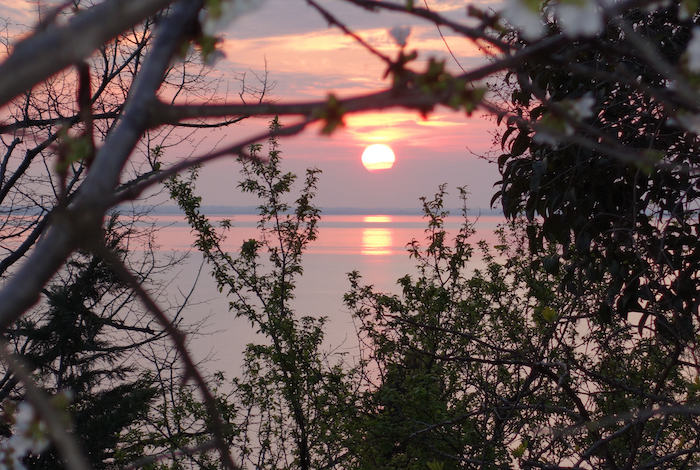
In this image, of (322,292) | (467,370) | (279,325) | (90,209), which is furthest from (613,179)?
(322,292)

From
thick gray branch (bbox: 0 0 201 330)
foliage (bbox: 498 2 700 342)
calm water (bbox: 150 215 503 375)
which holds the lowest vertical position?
thick gray branch (bbox: 0 0 201 330)

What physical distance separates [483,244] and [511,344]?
1.45 metres

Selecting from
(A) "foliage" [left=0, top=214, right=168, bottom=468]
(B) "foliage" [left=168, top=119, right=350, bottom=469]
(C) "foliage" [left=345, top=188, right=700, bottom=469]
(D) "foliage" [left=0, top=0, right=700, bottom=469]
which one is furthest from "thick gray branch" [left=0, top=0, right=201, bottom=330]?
(A) "foliage" [left=0, top=214, right=168, bottom=468]

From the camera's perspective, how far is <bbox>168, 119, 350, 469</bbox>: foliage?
7031 millimetres

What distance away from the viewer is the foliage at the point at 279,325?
703cm

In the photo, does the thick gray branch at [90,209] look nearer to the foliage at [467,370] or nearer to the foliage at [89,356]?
the foliage at [467,370]

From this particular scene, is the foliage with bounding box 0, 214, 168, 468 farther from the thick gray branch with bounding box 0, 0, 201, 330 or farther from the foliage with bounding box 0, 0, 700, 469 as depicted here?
the thick gray branch with bounding box 0, 0, 201, 330

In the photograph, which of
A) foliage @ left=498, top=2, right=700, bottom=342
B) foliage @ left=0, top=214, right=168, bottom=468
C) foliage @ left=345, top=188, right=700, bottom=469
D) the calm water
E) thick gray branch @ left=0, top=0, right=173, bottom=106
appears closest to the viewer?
thick gray branch @ left=0, top=0, right=173, bottom=106

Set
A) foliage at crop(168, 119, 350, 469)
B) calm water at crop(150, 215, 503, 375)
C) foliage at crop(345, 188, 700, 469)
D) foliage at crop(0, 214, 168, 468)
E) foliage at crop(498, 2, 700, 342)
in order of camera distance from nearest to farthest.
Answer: foliage at crop(498, 2, 700, 342), foliage at crop(345, 188, 700, 469), foliage at crop(168, 119, 350, 469), foliage at crop(0, 214, 168, 468), calm water at crop(150, 215, 503, 375)

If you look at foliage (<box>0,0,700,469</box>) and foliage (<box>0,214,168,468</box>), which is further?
foliage (<box>0,214,168,468</box>)

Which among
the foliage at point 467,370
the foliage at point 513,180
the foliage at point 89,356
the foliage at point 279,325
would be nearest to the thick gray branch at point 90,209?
the foliage at point 513,180

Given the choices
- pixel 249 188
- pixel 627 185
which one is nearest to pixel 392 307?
pixel 249 188

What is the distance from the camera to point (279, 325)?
688 cm

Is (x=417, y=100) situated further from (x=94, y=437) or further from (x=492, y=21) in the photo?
(x=94, y=437)
